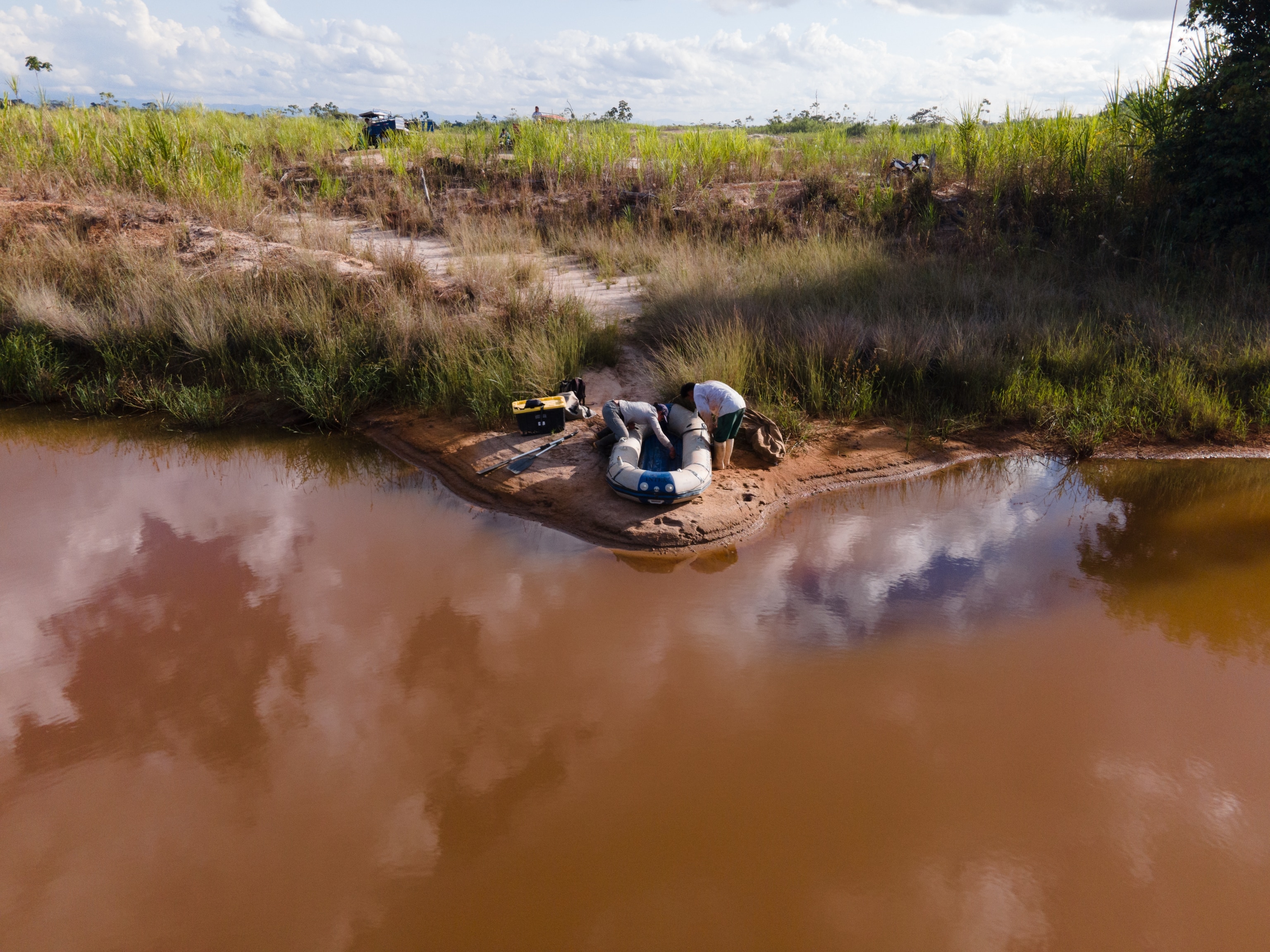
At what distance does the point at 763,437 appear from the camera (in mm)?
6262

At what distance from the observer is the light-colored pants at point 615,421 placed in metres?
6.10

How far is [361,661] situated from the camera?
165 inches

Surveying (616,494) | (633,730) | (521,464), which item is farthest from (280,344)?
(633,730)

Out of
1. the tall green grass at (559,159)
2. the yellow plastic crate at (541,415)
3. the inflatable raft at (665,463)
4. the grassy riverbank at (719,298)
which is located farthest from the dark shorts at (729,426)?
the tall green grass at (559,159)

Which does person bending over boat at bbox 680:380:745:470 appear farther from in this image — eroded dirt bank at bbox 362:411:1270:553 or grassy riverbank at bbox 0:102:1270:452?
grassy riverbank at bbox 0:102:1270:452

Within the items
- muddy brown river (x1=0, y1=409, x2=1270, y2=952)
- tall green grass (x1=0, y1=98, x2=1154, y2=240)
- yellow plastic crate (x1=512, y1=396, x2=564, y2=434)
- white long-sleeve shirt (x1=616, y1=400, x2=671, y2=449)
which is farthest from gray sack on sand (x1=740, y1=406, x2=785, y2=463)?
tall green grass (x1=0, y1=98, x2=1154, y2=240)

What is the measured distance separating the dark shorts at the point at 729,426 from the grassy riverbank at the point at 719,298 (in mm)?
944

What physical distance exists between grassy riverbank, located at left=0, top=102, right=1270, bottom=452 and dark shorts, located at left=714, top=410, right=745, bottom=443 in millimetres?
944

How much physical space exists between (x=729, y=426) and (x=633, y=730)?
2.81 m

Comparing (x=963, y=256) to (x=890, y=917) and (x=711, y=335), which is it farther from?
(x=890, y=917)

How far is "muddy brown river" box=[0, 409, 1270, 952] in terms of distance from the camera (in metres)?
2.87

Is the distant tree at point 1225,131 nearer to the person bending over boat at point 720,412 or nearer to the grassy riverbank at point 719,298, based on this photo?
the grassy riverbank at point 719,298

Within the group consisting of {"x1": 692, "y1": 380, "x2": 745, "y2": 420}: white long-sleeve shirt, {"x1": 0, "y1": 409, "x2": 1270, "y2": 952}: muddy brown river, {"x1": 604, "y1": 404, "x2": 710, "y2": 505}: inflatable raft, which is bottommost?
{"x1": 0, "y1": 409, "x2": 1270, "y2": 952}: muddy brown river

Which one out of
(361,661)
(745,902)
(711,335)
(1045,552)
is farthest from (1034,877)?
(711,335)
